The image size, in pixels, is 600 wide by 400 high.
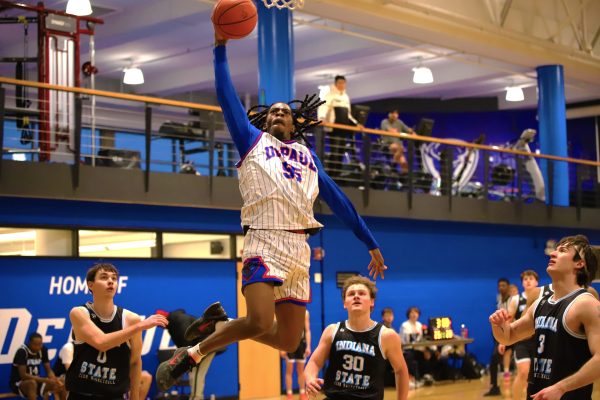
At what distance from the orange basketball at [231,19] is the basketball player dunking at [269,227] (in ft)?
0.20

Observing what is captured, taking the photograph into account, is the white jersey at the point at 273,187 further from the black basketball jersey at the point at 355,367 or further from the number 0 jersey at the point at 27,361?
the number 0 jersey at the point at 27,361

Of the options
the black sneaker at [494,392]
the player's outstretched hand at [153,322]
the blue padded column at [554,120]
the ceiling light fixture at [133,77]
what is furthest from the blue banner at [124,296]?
the blue padded column at [554,120]

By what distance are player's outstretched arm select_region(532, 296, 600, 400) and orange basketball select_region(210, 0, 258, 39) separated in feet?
7.22

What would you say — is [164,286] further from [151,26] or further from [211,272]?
[151,26]

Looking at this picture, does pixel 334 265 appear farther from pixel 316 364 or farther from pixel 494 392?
pixel 316 364

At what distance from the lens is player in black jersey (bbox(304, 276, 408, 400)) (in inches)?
228

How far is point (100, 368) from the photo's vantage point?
18.5 ft

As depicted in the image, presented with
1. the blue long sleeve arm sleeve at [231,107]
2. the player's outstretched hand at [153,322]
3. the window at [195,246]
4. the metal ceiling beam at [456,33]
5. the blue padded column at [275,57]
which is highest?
the metal ceiling beam at [456,33]

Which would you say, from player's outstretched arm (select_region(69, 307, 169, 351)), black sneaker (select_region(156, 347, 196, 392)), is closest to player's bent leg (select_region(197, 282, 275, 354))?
black sneaker (select_region(156, 347, 196, 392))

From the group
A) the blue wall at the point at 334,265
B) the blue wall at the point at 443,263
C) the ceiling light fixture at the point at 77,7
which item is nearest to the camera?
the blue wall at the point at 334,265

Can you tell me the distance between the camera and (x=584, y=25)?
61.8ft

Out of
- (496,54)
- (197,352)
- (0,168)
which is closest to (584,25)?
(496,54)

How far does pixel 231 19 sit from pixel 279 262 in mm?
1277

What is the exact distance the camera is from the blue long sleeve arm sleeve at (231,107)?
4723 mm
